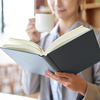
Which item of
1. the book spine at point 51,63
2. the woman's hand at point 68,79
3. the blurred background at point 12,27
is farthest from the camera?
the blurred background at point 12,27

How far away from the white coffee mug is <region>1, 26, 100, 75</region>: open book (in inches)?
14.5

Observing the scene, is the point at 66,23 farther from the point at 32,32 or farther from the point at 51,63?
the point at 51,63

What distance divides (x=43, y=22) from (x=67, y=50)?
0.50 metres

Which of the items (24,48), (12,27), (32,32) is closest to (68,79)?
(24,48)

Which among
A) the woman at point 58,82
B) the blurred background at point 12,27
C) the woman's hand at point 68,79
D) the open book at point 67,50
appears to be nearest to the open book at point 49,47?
the open book at point 67,50

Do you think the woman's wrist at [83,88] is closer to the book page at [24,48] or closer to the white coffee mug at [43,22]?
the book page at [24,48]

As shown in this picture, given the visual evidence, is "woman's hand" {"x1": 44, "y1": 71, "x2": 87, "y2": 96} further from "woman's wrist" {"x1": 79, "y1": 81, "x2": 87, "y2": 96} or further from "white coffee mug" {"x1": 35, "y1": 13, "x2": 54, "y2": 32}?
"white coffee mug" {"x1": 35, "y1": 13, "x2": 54, "y2": 32}

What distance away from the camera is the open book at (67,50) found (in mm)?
790

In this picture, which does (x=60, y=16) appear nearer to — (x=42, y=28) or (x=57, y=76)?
(x=42, y=28)

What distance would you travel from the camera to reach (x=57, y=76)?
0.92m

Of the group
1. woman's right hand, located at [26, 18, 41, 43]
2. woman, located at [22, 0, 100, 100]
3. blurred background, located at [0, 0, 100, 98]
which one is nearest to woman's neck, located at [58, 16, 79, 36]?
woman, located at [22, 0, 100, 100]

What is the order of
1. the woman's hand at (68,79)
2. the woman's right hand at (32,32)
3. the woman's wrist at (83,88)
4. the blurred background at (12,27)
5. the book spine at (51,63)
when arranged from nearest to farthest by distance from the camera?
the book spine at (51,63) → the woman's hand at (68,79) → the woman's wrist at (83,88) → the woman's right hand at (32,32) → the blurred background at (12,27)

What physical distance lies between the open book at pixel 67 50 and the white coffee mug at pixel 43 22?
370 mm

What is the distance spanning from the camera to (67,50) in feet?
2.64
